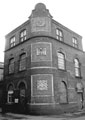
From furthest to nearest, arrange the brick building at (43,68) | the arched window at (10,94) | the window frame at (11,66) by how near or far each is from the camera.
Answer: the window frame at (11,66) → the arched window at (10,94) → the brick building at (43,68)

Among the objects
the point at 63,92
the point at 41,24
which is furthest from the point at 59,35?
the point at 63,92

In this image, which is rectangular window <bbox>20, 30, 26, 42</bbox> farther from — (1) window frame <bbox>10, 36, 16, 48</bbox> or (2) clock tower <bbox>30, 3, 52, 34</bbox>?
(2) clock tower <bbox>30, 3, 52, 34</bbox>

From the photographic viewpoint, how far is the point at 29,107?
18859mm

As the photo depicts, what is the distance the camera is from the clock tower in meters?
20.5

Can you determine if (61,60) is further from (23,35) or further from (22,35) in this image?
(22,35)

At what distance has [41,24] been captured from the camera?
20.6 metres

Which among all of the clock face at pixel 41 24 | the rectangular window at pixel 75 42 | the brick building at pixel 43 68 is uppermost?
the clock face at pixel 41 24

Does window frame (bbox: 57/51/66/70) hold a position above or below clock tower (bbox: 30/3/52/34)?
below

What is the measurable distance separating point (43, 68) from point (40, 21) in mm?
6259

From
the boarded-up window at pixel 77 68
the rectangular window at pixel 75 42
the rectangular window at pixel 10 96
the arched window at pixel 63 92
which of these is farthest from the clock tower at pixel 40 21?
the rectangular window at pixel 10 96

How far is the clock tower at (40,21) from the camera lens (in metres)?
20.5

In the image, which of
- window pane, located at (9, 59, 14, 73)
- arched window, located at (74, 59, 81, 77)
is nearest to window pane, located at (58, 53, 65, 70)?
arched window, located at (74, 59, 81, 77)

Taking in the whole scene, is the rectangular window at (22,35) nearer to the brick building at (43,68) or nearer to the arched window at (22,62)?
the brick building at (43,68)

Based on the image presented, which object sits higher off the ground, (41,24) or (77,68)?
(41,24)
